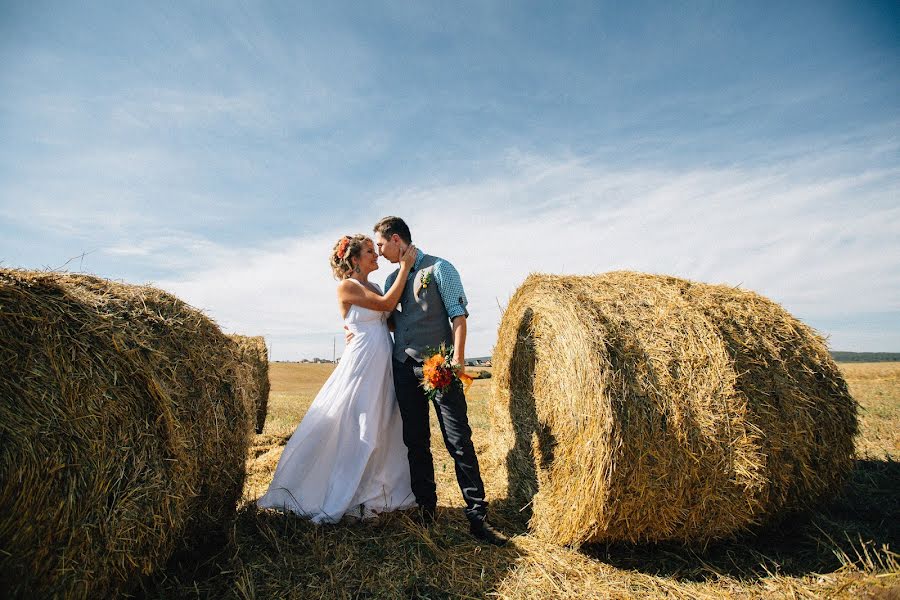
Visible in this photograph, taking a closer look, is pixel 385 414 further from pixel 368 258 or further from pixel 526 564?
pixel 526 564

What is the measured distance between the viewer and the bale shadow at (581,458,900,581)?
11.2 feet

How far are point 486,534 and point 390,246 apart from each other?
8.83ft

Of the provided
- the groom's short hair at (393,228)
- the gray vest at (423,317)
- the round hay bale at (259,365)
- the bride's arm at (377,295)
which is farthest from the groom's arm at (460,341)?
the round hay bale at (259,365)

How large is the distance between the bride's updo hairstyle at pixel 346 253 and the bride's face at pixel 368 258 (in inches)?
1.4

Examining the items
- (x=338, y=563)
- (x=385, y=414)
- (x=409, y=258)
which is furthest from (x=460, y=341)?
(x=338, y=563)

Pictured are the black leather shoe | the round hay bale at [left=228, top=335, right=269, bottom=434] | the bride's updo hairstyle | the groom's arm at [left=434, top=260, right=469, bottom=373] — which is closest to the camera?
the black leather shoe

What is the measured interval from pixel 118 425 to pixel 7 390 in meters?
0.56

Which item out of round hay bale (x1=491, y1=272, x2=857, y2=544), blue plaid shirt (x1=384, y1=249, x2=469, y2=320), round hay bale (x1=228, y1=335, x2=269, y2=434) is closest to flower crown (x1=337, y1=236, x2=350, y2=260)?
blue plaid shirt (x1=384, y1=249, x2=469, y2=320)

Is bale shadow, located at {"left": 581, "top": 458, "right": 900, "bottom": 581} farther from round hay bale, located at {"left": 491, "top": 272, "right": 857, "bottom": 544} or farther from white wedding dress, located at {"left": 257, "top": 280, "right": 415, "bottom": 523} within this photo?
white wedding dress, located at {"left": 257, "top": 280, "right": 415, "bottom": 523}

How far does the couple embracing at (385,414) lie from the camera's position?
4.33 metres

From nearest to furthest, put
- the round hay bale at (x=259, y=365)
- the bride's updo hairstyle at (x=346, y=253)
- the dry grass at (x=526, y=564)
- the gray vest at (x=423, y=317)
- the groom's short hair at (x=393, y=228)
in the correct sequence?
the dry grass at (x=526, y=564) → the gray vest at (x=423, y=317) → the groom's short hair at (x=393, y=228) → the bride's updo hairstyle at (x=346, y=253) → the round hay bale at (x=259, y=365)

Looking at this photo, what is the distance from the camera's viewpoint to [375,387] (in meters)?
4.63

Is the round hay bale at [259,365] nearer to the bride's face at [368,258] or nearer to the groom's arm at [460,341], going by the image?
the bride's face at [368,258]

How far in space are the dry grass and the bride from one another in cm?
17
